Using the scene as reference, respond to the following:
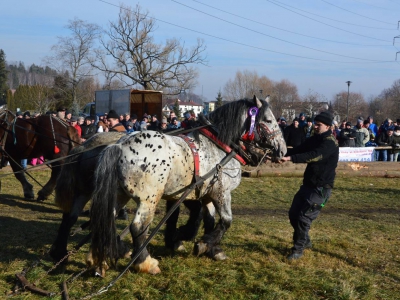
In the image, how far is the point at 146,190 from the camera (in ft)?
17.6

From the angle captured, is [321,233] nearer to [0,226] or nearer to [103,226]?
[103,226]

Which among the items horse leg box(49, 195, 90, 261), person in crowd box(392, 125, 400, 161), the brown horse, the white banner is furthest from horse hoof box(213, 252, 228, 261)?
person in crowd box(392, 125, 400, 161)

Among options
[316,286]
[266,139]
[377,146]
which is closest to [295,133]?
[377,146]

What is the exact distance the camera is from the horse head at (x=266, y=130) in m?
6.19

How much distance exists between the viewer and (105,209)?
17.0ft

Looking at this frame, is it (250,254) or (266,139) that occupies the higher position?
(266,139)

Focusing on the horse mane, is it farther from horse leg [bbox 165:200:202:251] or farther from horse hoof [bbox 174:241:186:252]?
horse hoof [bbox 174:241:186:252]

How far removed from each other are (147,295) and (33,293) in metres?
1.20

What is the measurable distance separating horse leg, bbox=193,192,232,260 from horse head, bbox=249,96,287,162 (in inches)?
33.5

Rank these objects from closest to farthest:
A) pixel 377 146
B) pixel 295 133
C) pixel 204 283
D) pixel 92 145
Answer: pixel 204 283
pixel 92 145
pixel 295 133
pixel 377 146

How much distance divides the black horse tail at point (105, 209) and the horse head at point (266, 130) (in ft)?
6.40

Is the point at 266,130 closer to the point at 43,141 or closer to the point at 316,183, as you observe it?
the point at 316,183

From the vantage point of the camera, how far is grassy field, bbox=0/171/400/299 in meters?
5.07

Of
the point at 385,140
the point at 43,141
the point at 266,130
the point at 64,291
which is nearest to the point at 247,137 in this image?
the point at 266,130
